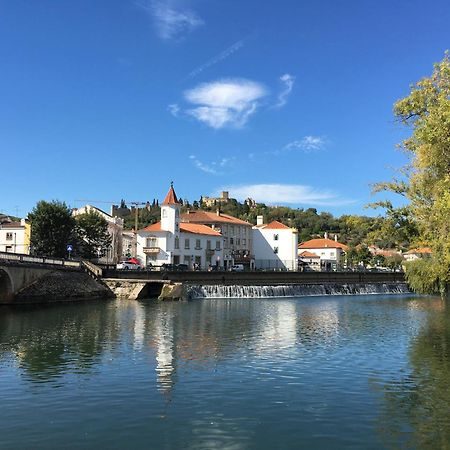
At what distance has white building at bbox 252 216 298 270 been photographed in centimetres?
10969

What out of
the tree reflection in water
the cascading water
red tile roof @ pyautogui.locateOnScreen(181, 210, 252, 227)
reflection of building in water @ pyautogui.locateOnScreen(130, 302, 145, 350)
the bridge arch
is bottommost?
the tree reflection in water

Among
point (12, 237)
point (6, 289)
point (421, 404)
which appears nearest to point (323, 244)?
point (12, 237)

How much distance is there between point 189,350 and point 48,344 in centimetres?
758

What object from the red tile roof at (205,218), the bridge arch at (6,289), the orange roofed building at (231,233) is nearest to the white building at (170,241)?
the orange roofed building at (231,233)

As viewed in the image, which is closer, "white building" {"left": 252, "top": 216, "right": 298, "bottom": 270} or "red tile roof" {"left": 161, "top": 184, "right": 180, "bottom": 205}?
"red tile roof" {"left": 161, "top": 184, "right": 180, "bottom": 205}

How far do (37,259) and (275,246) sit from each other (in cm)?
6795

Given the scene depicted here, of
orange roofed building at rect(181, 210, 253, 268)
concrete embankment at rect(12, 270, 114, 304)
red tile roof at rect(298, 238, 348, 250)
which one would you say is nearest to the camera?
concrete embankment at rect(12, 270, 114, 304)

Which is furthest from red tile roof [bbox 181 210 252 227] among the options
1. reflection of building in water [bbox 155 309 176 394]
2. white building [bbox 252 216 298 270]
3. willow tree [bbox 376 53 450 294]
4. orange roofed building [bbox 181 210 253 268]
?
willow tree [bbox 376 53 450 294]

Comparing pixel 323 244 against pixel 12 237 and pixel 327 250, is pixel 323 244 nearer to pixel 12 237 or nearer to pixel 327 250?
pixel 327 250

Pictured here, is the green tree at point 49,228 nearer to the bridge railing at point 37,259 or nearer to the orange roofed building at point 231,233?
the bridge railing at point 37,259

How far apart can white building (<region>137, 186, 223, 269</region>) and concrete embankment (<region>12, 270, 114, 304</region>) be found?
1117 inches

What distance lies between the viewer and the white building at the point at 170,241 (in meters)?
88.4

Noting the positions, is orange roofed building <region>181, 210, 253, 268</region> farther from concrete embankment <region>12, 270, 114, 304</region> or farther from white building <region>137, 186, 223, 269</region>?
concrete embankment <region>12, 270, 114, 304</region>

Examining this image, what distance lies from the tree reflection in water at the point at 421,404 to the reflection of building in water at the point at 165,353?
7.17 metres
